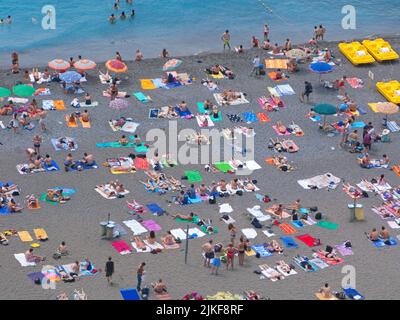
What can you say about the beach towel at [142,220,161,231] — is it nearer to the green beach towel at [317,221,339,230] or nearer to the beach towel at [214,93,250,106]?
the green beach towel at [317,221,339,230]

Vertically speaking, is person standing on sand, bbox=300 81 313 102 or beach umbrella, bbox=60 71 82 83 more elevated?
beach umbrella, bbox=60 71 82 83

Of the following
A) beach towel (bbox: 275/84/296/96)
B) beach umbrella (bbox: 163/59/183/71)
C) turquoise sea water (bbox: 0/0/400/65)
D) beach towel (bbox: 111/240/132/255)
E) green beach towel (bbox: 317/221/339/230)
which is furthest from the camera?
turquoise sea water (bbox: 0/0/400/65)

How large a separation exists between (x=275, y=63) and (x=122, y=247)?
23601 millimetres

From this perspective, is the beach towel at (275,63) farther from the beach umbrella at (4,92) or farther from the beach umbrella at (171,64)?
the beach umbrella at (4,92)

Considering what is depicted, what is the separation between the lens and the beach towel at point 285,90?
214 feet

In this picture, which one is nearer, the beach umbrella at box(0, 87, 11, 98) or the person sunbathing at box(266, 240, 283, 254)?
the person sunbathing at box(266, 240, 283, 254)

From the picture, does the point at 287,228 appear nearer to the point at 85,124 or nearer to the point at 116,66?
the point at 85,124

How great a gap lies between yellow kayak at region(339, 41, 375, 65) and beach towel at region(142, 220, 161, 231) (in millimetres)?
22902

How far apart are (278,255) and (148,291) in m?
6.94

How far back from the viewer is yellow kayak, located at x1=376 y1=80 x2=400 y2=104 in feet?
211

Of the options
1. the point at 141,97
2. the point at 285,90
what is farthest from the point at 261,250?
the point at 285,90

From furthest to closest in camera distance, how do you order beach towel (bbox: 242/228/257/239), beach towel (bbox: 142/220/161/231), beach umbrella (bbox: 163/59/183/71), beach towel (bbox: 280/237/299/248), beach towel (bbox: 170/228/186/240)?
beach umbrella (bbox: 163/59/183/71), beach towel (bbox: 142/220/161/231), beach towel (bbox: 242/228/257/239), beach towel (bbox: 170/228/186/240), beach towel (bbox: 280/237/299/248)

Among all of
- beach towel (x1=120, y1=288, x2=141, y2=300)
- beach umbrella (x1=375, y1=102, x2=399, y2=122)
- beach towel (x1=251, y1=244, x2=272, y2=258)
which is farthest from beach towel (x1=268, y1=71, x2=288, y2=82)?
beach towel (x1=120, y1=288, x2=141, y2=300)

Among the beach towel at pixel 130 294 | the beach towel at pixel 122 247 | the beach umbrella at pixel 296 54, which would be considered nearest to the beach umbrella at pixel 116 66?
the beach umbrella at pixel 296 54
